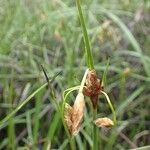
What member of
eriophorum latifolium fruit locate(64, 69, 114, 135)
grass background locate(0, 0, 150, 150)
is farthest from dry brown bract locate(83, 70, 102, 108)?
grass background locate(0, 0, 150, 150)

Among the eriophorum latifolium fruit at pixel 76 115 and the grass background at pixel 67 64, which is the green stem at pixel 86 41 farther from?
the grass background at pixel 67 64

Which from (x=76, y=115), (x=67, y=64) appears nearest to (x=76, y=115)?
(x=76, y=115)

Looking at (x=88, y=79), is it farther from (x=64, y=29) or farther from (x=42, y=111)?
(x=64, y=29)

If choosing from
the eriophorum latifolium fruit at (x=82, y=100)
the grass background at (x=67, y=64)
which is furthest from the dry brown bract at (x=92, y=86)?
the grass background at (x=67, y=64)

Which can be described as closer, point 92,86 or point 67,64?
point 92,86

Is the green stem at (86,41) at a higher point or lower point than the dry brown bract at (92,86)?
higher

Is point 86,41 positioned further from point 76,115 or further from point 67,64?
point 67,64

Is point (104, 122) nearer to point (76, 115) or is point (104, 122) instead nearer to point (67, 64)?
point (76, 115)
